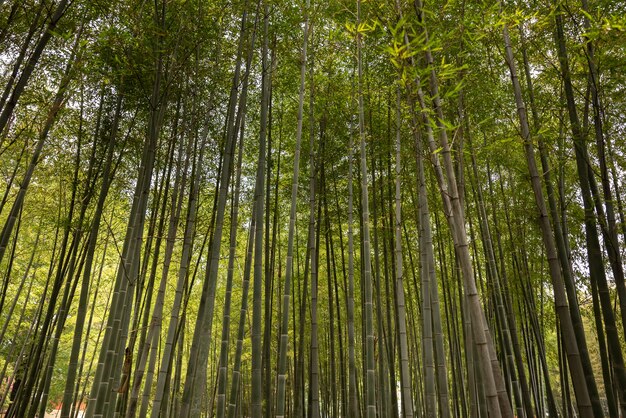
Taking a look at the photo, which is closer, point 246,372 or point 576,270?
point 576,270

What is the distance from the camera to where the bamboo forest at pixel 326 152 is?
2891mm

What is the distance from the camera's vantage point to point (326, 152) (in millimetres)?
5551

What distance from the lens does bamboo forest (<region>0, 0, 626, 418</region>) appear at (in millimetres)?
2891

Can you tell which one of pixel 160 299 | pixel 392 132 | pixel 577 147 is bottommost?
pixel 160 299

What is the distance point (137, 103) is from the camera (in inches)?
180

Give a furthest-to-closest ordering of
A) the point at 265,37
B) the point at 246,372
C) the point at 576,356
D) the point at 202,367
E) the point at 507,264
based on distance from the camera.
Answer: the point at 246,372
the point at 507,264
the point at 265,37
the point at 202,367
the point at 576,356

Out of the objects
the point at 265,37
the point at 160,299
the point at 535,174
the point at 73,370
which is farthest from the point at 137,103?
the point at 535,174

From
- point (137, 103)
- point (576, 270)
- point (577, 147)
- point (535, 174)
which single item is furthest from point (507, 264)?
point (137, 103)

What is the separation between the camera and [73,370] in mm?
3529

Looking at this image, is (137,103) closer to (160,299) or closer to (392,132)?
(160,299)

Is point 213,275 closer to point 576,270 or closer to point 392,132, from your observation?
point 392,132

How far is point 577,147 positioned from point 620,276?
1003 millimetres

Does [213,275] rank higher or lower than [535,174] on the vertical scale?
lower

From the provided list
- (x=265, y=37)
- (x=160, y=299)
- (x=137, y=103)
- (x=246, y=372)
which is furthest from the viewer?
(x=246, y=372)
